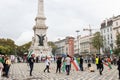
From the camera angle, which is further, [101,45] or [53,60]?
[101,45]

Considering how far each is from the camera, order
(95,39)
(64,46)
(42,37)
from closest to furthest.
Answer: (42,37)
(95,39)
(64,46)

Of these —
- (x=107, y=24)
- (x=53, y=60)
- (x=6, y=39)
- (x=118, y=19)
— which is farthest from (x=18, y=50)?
(x=53, y=60)

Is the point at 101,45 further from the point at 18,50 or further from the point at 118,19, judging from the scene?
the point at 18,50

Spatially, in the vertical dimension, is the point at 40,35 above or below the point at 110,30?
below

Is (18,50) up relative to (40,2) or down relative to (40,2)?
down

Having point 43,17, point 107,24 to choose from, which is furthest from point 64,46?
point 43,17

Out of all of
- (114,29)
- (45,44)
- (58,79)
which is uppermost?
(114,29)

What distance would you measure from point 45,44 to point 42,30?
12.0 feet

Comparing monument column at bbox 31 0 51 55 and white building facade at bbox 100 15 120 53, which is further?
white building facade at bbox 100 15 120 53

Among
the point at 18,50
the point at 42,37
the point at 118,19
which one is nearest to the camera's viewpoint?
the point at 42,37

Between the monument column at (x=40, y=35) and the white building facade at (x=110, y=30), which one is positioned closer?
the monument column at (x=40, y=35)

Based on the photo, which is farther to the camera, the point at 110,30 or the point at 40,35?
the point at 110,30

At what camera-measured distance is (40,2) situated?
68.9 meters

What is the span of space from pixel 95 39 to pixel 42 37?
58.2 feet
